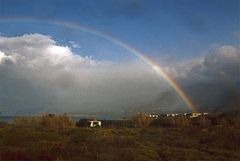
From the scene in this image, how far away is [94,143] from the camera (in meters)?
27.4

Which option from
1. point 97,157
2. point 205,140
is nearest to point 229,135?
point 205,140

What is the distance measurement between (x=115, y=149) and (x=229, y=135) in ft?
47.4

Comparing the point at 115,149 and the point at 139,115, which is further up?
the point at 139,115

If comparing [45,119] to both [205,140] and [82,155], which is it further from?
[82,155]

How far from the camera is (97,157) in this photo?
22.1 m

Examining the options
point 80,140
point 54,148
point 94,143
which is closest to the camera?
point 54,148

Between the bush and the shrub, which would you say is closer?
the bush

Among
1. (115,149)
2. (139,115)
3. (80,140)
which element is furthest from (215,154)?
(139,115)

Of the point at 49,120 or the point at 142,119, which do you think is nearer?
the point at 49,120

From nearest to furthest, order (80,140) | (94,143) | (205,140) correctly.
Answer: (94,143)
(80,140)
(205,140)

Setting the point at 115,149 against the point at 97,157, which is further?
the point at 115,149

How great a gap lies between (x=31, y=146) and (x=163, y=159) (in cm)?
881

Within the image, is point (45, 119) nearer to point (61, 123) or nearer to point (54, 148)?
point (61, 123)

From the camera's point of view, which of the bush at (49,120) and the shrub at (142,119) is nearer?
the bush at (49,120)
